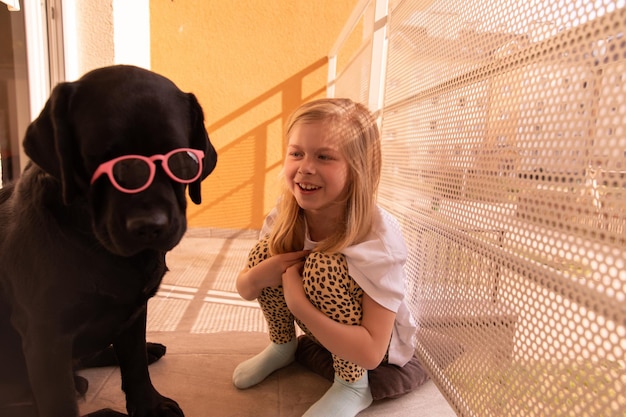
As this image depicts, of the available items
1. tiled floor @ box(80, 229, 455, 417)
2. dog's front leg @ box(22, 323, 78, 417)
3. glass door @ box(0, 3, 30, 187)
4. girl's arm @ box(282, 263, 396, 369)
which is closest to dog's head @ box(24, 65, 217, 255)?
dog's front leg @ box(22, 323, 78, 417)

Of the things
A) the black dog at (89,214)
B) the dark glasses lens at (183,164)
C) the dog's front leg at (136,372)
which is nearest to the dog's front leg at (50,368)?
the black dog at (89,214)

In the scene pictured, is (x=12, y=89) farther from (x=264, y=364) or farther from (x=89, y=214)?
(x=264, y=364)

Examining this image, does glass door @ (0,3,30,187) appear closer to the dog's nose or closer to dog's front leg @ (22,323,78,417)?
dog's front leg @ (22,323,78,417)

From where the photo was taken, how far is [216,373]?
128cm

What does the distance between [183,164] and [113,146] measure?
0.42 ft

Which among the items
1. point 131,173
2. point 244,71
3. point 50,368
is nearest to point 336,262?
point 131,173

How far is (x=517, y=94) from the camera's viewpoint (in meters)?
0.75

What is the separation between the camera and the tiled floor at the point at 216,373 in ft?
3.71

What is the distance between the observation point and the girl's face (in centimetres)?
110

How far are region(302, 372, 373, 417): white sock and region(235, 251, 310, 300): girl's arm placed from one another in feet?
1.12

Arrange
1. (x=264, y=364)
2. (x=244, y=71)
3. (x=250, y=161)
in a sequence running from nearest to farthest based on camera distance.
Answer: (x=264, y=364) < (x=244, y=71) < (x=250, y=161)

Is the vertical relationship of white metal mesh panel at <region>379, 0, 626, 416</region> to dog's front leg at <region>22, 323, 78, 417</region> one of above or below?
above

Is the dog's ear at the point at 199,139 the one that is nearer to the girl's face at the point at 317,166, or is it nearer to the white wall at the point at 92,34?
the girl's face at the point at 317,166

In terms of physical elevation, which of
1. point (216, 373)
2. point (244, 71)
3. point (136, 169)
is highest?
point (244, 71)
